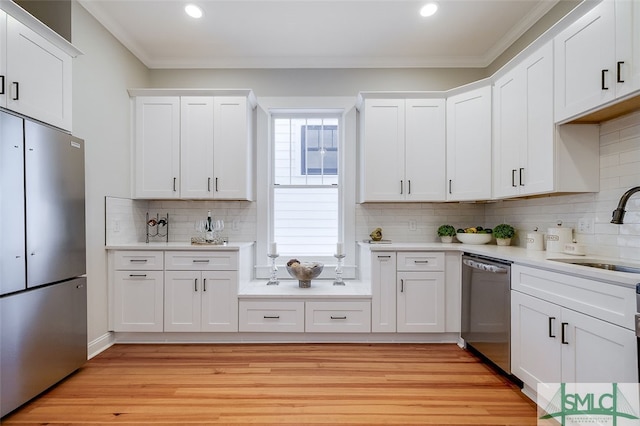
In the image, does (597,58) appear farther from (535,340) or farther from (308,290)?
(308,290)

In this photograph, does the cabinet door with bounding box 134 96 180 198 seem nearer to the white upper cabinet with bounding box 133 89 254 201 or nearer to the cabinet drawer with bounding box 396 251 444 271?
the white upper cabinet with bounding box 133 89 254 201

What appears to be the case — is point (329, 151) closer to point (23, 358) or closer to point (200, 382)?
point (200, 382)

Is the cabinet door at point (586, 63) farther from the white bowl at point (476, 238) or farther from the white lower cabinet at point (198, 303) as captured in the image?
the white lower cabinet at point (198, 303)

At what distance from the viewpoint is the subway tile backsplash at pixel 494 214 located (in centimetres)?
203

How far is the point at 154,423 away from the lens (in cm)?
187

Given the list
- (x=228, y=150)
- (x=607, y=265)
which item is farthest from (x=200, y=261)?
(x=607, y=265)

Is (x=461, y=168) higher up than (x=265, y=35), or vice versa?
(x=265, y=35)

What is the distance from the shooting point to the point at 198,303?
117 inches

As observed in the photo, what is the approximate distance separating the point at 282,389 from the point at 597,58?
114 inches

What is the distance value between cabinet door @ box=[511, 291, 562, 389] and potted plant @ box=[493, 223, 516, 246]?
1015mm

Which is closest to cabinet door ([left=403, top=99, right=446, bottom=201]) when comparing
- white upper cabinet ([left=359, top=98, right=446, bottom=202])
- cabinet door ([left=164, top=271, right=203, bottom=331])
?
white upper cabinet ([left=359, top=98, right=446, bottom=202])

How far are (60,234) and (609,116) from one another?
3780 mm

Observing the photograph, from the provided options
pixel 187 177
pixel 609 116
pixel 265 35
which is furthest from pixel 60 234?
pixel 609 116

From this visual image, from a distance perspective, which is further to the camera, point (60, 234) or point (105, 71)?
point (105, 71)
